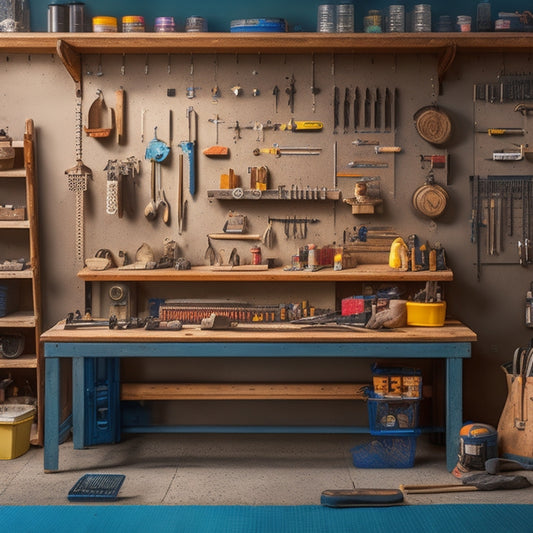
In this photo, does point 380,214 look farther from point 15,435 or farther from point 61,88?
point 15,435

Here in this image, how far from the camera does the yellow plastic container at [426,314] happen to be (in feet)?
14.9

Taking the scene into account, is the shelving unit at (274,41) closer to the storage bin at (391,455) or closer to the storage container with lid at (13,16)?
the storage container with lid at (13,16)

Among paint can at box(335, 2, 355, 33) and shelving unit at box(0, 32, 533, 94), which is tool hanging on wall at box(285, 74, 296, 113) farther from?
paint can at box(335, 2, 355, 33)

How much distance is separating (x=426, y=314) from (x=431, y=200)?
0.82 m

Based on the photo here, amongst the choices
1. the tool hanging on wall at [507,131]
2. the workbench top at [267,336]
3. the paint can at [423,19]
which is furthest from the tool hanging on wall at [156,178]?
the tool hanging on wall at [507,131]

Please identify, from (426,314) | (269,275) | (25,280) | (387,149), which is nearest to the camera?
(426,314)

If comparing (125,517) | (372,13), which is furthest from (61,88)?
(125,517)

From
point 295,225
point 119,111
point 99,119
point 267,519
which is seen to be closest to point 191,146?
point 119,111

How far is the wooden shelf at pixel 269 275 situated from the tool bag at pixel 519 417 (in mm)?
694

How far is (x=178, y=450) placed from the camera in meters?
4.82

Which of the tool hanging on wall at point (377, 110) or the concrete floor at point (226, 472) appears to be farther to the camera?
the tool hanging on wall at point (377, 110)

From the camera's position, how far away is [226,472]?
4426mm

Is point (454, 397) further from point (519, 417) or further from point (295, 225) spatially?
point (295, 225)

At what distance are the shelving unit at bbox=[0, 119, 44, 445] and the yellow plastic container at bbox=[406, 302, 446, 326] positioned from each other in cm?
233
